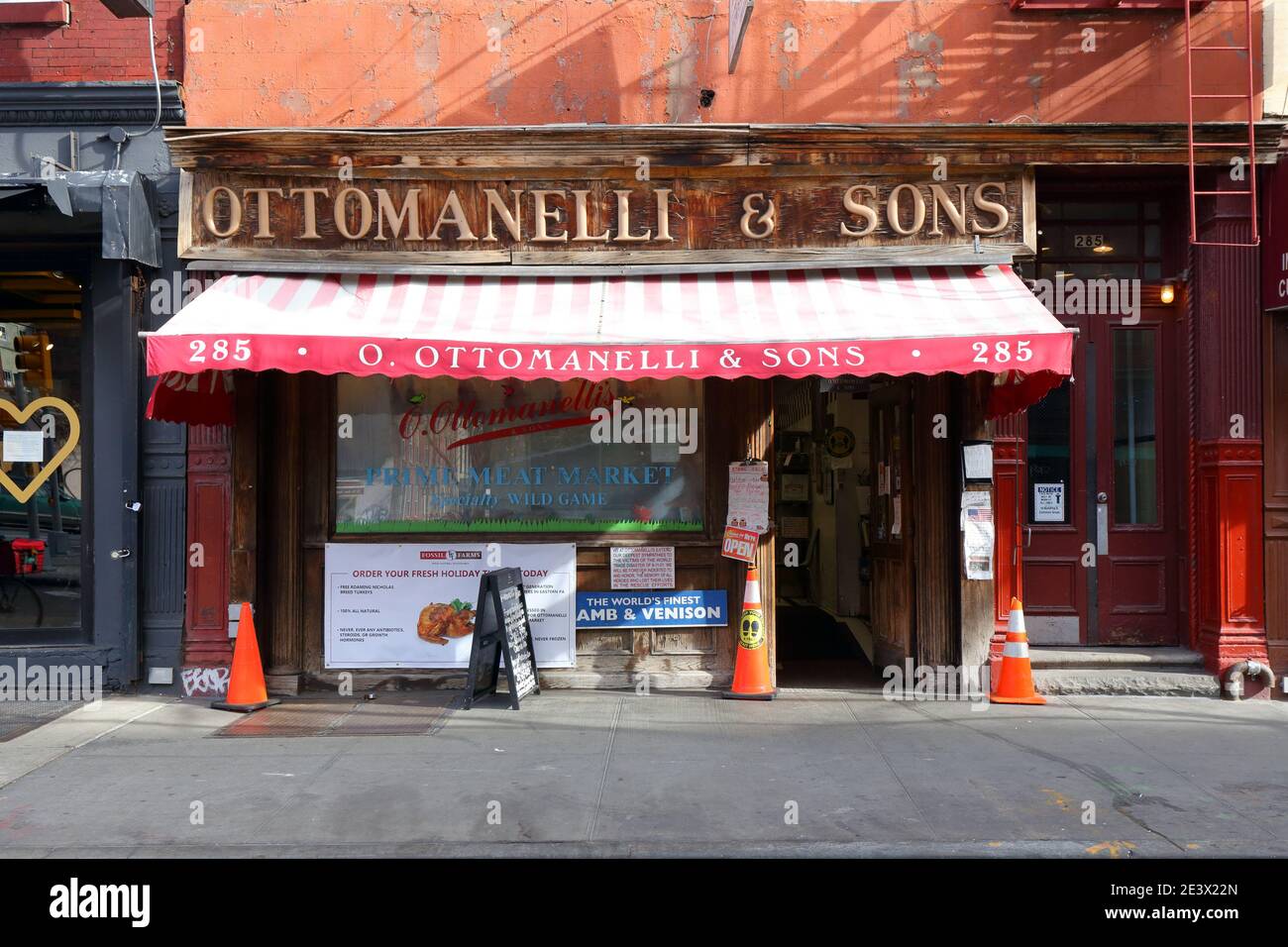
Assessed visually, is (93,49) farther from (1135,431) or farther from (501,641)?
(1135,431)


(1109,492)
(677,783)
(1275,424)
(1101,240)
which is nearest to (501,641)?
(677,783)

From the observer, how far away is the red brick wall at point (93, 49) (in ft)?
29.9

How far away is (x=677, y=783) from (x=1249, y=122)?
22.0ft

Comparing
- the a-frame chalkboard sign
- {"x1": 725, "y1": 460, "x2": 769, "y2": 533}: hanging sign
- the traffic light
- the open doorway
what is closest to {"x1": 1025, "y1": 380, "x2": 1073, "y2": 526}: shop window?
the open doorway

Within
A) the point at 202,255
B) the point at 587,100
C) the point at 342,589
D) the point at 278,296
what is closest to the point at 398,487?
the point at 342,589

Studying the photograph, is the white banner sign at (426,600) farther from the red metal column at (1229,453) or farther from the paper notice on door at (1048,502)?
the red metal column at (1229,453)

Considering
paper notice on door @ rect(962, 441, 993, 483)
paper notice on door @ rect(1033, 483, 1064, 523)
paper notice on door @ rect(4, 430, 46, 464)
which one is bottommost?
paper notice on door @ rect(1033, 483, 1064, 523)

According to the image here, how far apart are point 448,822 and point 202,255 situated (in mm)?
5434

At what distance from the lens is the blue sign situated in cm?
910

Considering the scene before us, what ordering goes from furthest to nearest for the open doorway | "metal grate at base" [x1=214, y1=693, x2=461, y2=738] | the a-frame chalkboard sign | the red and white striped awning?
the open doorway < the a-frame chalkboard sign < "metal grate at base" [x1=214, y1=693, x2=461, y2=738] < the red and white striped awning

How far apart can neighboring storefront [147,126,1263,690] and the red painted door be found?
0.10ft

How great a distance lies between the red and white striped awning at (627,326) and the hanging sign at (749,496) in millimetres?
1411

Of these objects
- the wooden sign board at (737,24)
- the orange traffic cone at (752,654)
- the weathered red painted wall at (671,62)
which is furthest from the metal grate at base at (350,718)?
the wooden sign board at (737,24)

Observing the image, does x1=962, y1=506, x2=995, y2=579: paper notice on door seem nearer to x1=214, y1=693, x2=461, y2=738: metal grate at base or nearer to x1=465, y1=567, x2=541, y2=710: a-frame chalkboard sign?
x1=465, y1=567, x2=541, y2=710: a-frame chalkboard sign
